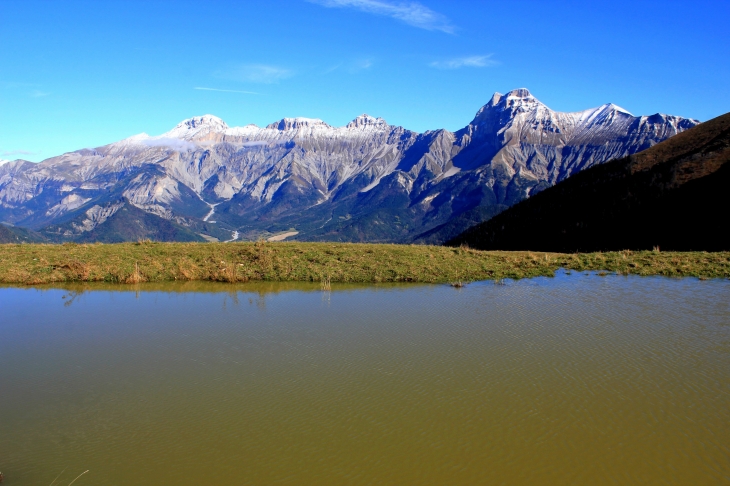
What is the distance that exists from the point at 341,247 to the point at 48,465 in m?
27.3

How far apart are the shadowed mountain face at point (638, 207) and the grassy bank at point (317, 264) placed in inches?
555

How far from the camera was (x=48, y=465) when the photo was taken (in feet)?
32.9

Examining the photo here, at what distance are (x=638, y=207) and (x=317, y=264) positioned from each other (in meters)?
40.0

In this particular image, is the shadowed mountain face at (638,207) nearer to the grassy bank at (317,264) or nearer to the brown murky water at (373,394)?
the grassy bank at (317,264)

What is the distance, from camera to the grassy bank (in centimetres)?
3028

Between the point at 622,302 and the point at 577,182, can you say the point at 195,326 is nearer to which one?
the point at 622,302

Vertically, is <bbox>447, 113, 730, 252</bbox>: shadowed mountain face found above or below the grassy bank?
above

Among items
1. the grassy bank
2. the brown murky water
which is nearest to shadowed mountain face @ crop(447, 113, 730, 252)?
the grassy bank

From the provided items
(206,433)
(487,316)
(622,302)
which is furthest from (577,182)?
(206,433)

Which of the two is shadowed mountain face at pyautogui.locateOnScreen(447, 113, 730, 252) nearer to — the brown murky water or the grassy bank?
the grassy bank

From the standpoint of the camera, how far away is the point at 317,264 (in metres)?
32.4

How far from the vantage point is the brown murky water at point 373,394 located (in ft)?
32.2

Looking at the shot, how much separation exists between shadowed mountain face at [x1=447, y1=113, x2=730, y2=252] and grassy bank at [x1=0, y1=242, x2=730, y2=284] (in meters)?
14.1

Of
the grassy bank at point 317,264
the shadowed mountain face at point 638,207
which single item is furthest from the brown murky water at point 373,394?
the shadowed mountain face at point 638,207
